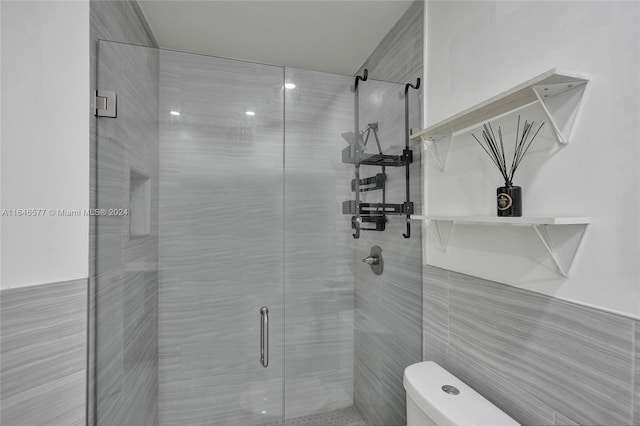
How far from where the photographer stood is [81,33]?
0.98 meters

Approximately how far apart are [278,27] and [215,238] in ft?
4.09

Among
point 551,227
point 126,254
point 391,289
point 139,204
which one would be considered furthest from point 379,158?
point 126,254

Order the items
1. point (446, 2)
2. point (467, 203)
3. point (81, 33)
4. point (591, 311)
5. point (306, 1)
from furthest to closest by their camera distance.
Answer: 1. point (306, 1)
2. point (446, 2)
3. point (467, 203)
4. point (81, 33)
5. point (591, 311)

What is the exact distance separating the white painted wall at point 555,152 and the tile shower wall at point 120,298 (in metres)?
A: 1.20

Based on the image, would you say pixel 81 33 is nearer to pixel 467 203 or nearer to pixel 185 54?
pixel 185 54

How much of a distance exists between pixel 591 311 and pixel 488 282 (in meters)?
0.32

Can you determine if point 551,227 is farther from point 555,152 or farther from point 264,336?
point 264,336

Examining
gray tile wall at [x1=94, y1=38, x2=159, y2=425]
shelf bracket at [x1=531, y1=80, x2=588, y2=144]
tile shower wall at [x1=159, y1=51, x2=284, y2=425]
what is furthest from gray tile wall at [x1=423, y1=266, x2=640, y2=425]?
gray tile wall at [x1=94, y1=38, x2=159, y2=425]

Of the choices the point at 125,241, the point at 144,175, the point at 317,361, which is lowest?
the point at 317,361

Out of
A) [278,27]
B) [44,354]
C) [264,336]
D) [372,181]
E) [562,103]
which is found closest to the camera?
[562,103]

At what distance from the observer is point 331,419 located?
1.34 metres

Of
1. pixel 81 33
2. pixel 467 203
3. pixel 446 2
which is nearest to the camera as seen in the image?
pixel 81 33

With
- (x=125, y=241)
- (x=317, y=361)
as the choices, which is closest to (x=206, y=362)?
(x=317, y=361)

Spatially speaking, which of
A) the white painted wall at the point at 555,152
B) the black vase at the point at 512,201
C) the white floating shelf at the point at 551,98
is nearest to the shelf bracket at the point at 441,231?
the white painted wall at the point at 555,152
